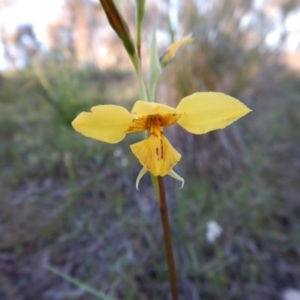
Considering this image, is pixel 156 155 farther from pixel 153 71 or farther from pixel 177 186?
pixel 177 186

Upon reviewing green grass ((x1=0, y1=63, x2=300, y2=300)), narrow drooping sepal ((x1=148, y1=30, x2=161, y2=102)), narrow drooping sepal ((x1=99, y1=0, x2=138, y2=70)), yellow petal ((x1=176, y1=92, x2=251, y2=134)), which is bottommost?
green grass ((x1=0, y1=63, x2=300, y2=300))

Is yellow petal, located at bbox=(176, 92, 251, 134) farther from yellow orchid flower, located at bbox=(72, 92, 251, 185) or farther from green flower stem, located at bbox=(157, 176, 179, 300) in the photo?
green flower stem, located at bbox=(157, 176, 179, 300)

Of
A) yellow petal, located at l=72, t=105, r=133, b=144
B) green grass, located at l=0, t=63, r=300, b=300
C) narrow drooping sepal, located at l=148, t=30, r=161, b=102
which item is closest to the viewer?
yellow petal, located at l=72, t=105, r=133, b=144

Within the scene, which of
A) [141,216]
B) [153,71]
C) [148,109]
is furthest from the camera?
[141,216]

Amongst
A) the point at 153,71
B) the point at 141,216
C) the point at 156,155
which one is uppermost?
A: the point at 153,71

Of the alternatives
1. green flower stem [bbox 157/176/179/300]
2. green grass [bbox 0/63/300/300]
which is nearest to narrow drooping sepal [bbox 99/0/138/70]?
green flower stem [bbox 157/176/179/300]

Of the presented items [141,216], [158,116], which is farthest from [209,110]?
[141,216]

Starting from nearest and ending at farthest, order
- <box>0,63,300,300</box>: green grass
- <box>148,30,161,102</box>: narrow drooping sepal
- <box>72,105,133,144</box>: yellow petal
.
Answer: <box>72,105,133,144</box>: yellow petal → <box>148,30,161,102</box>: narrow drooping sepal → <box>0,63,300,300</box>: green grass

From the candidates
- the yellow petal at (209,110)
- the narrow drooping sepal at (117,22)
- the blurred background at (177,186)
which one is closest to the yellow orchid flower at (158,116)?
the yellow petal at (209,110)
